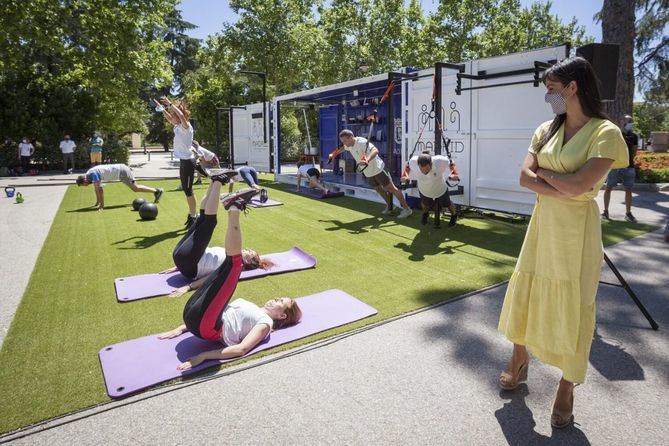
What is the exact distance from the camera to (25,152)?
1933 cm

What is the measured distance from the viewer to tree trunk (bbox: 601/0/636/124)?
1134 cm

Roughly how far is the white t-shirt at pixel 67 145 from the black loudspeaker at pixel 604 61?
67.9ft

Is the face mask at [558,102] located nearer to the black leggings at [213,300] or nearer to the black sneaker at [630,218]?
the black leggings at [213,300]

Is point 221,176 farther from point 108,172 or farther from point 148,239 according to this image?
point 108,172

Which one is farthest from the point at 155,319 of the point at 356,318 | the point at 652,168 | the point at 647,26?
the point at 647,26

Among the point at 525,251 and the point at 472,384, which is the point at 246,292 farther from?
the point at 525,251

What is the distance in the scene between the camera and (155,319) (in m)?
4.21

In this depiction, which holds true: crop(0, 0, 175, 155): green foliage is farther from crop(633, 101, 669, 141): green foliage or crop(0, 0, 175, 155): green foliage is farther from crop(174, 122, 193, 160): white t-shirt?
crop(633, 101, 669, 141): green foliage

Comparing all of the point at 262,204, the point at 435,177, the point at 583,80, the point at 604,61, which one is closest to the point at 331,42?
the point at 262,204

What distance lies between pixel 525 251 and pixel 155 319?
3195 mm

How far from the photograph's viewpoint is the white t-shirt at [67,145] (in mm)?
19906

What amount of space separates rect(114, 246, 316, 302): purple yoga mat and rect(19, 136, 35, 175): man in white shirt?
1779 cm

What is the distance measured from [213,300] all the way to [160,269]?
2.79 meters

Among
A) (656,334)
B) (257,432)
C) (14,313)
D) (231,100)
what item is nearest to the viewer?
(257,432)
